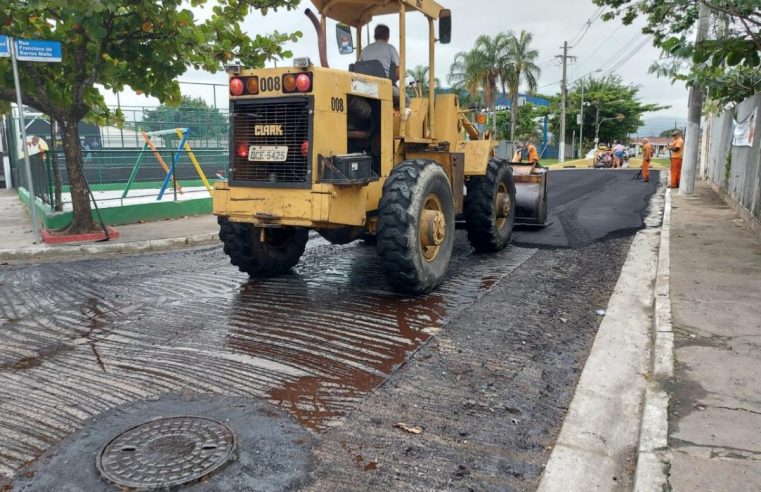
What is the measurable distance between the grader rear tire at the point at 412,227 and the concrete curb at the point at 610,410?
173 cm

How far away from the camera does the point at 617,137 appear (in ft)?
205

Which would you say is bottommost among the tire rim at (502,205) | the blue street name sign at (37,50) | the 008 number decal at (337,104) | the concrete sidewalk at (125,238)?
the concrete sidewalk at (125,238)

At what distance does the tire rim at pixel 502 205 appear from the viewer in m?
8.36

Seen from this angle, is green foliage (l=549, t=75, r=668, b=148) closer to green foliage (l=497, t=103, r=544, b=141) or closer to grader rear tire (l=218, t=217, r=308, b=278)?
green foliage (l=497, t=103, r=544, b=141)

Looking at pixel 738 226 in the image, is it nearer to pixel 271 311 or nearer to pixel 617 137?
pixel 271 311

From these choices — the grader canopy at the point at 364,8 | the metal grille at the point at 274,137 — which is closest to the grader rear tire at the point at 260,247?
the metal grille at the point at 274,137

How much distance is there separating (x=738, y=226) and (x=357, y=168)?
7.94 m

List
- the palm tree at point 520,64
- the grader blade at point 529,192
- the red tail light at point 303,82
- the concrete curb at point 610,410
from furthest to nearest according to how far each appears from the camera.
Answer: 1. the palm tree at point 520,64
2. the grader blade at point 529,192
3. the red tail light at point 303,82
4. the concrete curb at point 610,410

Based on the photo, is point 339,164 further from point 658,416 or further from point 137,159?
point 137,159

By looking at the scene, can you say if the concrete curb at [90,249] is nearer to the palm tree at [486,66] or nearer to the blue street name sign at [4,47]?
the blue street name sign at [4,47]

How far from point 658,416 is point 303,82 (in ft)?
12.7

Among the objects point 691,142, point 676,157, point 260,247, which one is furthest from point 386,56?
point 676,157

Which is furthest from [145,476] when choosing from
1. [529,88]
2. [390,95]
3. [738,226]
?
[529,88]

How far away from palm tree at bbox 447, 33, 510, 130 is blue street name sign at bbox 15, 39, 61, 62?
1613 inches
